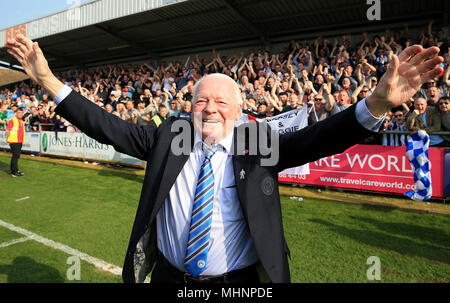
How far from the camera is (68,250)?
13.0 ft

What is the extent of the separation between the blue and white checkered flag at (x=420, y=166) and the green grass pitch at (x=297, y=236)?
51cm

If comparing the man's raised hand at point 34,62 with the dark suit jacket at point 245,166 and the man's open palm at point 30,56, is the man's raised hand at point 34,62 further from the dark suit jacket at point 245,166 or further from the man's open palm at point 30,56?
the dark suit jacket at point 245,166

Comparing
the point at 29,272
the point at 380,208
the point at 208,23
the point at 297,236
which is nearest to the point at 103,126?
the point at 29,272

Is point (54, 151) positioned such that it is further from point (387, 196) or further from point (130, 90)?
point (387, 196)

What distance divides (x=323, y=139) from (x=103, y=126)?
1.26m

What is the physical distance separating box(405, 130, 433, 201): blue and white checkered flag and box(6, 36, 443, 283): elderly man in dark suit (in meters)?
4.63

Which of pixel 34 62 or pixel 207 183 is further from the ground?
pixel 34 62

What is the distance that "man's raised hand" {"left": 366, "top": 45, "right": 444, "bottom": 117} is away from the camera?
50.3 inches

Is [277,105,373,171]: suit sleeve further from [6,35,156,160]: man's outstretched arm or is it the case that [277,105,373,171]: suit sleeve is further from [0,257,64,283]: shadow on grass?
[0,257,64,283]: shadow on grass

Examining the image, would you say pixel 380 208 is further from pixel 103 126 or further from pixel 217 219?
pixel 103 126

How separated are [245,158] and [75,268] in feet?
9.78

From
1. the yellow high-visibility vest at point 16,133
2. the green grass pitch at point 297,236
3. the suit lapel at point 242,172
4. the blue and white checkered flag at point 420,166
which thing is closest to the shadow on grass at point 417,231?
the green grass pitch at point 297,236

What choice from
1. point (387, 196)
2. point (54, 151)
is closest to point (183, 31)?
point (54, 151)

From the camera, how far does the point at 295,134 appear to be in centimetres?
169
